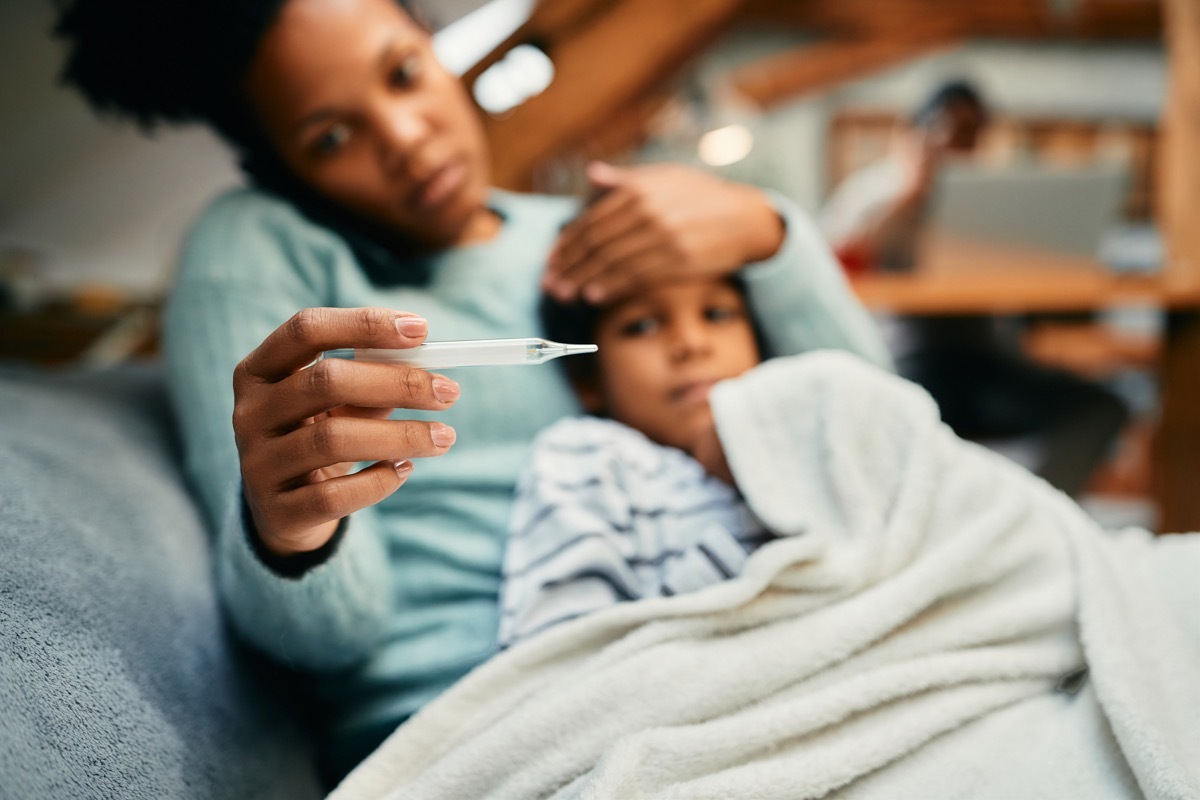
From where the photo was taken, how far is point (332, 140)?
2.01ft

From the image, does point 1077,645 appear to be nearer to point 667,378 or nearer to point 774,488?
point 774,488

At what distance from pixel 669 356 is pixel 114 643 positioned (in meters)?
0.46

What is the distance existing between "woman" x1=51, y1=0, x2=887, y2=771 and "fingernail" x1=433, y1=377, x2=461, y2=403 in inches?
3.7

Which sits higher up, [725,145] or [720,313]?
[720,313]

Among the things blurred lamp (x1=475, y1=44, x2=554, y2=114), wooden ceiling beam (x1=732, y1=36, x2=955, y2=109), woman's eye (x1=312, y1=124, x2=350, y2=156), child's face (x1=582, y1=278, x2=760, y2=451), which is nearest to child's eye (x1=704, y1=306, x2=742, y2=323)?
child's face (x1=582, y1=278, x2=760, y2=451)

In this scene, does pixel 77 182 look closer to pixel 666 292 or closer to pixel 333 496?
pixel 666 292

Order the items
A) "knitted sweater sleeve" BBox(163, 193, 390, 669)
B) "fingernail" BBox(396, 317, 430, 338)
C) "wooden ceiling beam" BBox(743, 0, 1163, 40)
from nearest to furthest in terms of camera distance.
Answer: "fingernail" BBox(396, 317, 430, 338), "knitted sweater sleeve" BBox(163, 193, 390, 669), "wooden ceiling beam" BBox(743, 0, 1163, 40)

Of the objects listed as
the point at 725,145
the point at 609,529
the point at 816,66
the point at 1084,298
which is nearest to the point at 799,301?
the point at 609,529

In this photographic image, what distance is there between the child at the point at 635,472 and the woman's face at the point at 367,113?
0.49 feet

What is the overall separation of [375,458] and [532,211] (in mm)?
518

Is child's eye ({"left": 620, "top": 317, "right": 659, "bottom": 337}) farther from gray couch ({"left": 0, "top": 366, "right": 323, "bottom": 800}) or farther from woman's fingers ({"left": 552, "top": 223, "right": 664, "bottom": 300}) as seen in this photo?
gray couch ({"left": 0, "top": 366, "right": 323, "bottom": 800})

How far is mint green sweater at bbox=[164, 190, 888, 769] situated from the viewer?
1.67 ft

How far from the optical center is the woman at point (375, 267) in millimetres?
538

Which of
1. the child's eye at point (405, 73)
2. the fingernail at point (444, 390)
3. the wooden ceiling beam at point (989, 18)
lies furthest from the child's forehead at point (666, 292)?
the wooden ceiling beam at point (989, 18)
